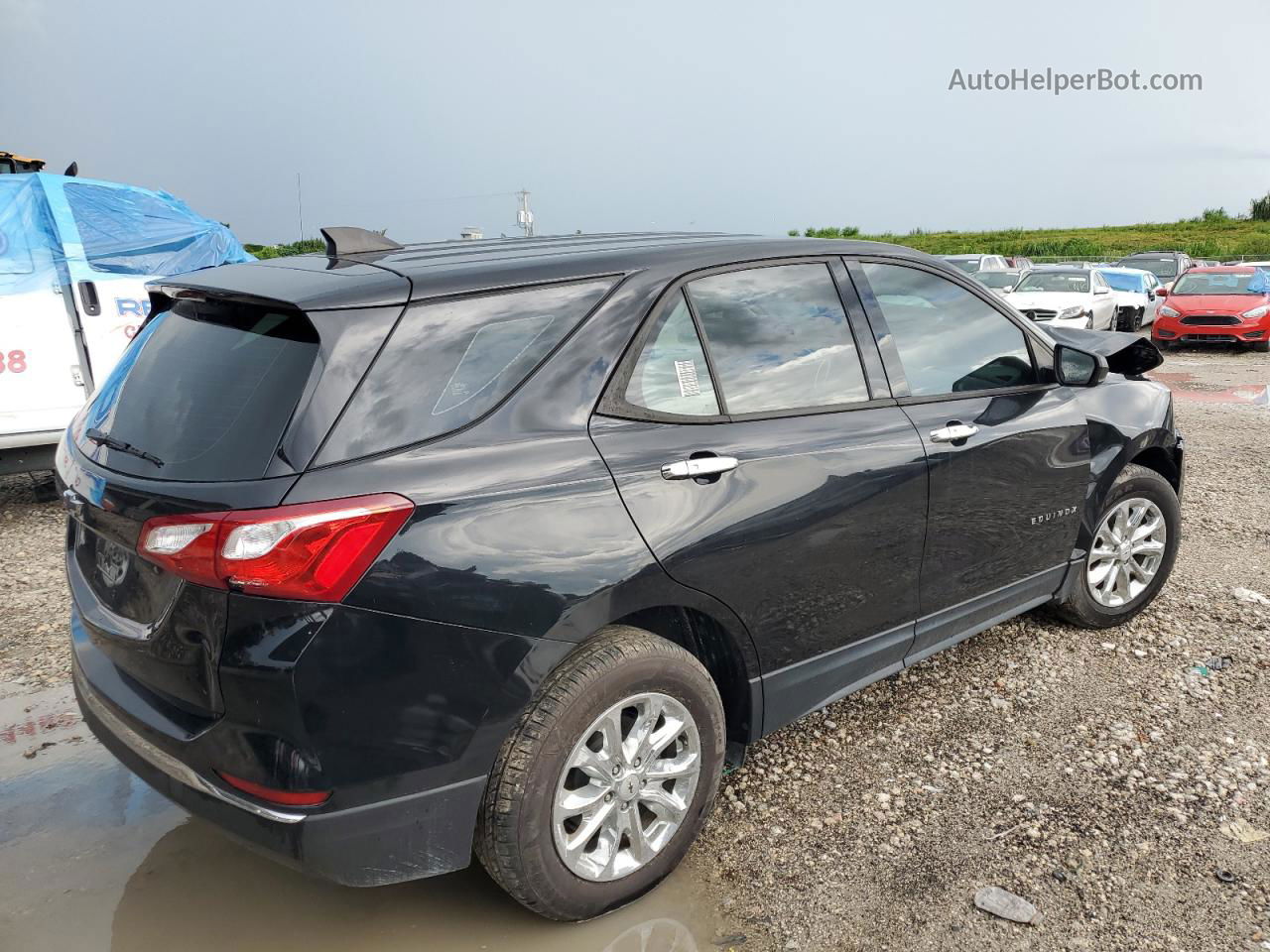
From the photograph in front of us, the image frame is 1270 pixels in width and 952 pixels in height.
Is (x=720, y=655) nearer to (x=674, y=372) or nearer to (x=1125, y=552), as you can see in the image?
(x=674, y=372)

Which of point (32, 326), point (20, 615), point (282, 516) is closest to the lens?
point (282, 516)

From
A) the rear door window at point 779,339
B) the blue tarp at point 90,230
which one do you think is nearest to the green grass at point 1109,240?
the blue tarp at point 90,230

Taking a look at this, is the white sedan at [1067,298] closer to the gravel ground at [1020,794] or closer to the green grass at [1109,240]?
the gravel ground at [1020,794]

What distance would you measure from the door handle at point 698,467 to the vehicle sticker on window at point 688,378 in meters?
0.20

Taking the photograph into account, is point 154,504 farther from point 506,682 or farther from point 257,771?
point 506,682

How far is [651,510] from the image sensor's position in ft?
8.11

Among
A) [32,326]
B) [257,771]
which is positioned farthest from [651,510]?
[32,326]

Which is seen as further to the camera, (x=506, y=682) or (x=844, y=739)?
(x=844, y=739)

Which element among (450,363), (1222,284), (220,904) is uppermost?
(1222,284)

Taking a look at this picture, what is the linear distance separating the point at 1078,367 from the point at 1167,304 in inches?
620

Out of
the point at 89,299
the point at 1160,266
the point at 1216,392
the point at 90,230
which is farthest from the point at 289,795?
the point at 1160,266

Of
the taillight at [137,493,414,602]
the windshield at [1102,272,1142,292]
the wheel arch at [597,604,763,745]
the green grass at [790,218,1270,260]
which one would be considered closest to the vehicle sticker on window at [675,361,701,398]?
the wheel arch at [597,604,763,745]

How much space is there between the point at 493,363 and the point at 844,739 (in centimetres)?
199

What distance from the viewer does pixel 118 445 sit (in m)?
2.47
